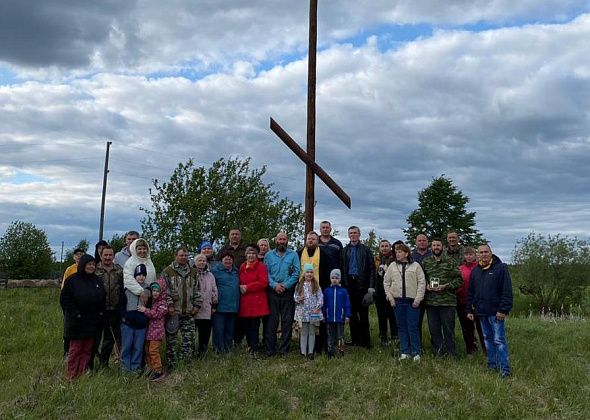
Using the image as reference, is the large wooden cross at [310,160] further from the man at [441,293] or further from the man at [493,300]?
the man at [493,300]

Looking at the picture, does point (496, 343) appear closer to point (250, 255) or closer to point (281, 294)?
point (281, 294)

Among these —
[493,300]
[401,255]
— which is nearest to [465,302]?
[493,300]

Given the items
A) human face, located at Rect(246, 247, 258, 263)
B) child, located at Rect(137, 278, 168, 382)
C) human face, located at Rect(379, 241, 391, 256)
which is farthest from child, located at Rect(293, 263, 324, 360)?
child, located at Rect(137, 278, 168, 382)

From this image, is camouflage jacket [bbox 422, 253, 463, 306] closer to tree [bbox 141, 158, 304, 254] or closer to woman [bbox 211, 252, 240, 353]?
woman [bbox 211, 252, 240, 353]

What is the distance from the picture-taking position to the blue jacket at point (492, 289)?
759 centimetres

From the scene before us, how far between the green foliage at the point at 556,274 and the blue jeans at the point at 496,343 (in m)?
25.0

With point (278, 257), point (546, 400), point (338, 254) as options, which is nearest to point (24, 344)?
Result: point (278, 257)

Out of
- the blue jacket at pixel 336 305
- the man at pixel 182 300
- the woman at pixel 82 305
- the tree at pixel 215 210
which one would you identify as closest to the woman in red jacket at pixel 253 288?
the man at pixel 182 300

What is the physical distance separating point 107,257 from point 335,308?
136 inches

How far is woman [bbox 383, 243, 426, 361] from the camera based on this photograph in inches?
323

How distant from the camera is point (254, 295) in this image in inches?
336

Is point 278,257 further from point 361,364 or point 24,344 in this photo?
point 24,344

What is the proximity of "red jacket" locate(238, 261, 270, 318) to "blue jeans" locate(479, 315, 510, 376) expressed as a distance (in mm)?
3313

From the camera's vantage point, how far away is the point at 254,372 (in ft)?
24.6
